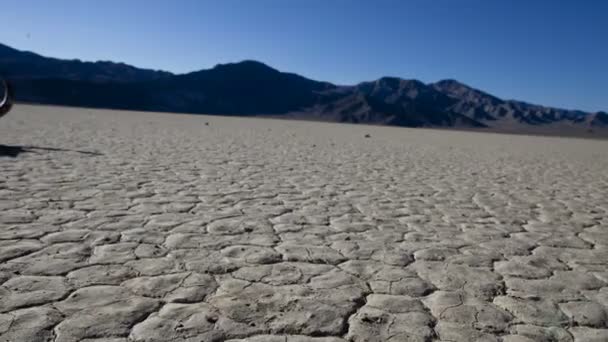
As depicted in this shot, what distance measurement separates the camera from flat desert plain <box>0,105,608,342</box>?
189cm

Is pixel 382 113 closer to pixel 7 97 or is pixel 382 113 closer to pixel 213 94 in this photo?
pixel 213 94

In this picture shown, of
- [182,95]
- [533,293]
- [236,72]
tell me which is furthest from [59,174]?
[236,72]

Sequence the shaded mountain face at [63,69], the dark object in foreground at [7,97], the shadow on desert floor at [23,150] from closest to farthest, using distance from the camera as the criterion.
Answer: the shadow on desert floor at [23,150] → the dark object in foreground at [7,97] → the shaded mountain face at [63,69]

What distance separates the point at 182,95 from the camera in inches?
4973

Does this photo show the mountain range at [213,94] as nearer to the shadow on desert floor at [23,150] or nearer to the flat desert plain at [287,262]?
the shadow on desert floor at [23,150]

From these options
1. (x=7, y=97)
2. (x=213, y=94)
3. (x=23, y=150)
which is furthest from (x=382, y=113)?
(x=23, y=150)

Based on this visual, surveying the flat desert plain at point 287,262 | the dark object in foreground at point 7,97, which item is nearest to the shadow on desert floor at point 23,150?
the dark object in foreground at point 7,97

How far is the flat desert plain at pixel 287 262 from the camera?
189 centimetres

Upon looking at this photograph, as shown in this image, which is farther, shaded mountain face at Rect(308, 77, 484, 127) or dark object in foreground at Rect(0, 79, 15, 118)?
shaded mountain face at Rect(308, 77, 484, 127)

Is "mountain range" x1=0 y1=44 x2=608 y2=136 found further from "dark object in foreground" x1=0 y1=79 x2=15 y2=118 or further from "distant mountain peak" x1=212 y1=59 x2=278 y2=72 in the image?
"dark object in foreground" x1=0 y1=79 x2=15 y2=118

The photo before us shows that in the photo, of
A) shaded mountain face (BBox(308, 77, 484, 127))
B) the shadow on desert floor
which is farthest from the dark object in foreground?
shaded mountain face (BBox(308, 77, 484, 127))

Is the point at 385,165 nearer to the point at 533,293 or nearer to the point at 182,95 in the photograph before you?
the point at 533,293

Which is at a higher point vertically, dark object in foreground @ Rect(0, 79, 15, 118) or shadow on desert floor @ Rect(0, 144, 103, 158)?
dark object in foreground @ Rect(0, 79, 15, 118)

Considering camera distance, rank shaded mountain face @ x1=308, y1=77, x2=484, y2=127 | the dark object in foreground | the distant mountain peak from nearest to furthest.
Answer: the dark object in foreground, shaded mountain face @ x1=308, y1=77, x2=484, y2=127, the distant mountain peak
